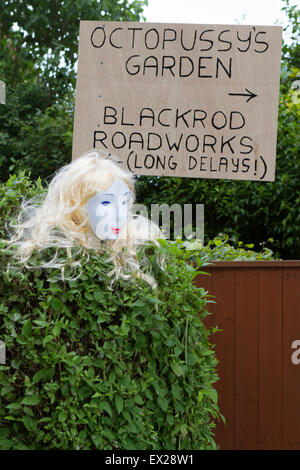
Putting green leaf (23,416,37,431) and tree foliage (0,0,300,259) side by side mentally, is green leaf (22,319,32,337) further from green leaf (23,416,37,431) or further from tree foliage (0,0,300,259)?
tree foliage (0,0,300,259)

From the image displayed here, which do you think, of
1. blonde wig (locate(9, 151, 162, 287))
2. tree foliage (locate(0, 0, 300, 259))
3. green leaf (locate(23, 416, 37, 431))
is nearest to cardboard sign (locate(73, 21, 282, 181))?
blonde wig (locate(9, 151, 162, 287))

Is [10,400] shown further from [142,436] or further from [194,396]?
[194,396]

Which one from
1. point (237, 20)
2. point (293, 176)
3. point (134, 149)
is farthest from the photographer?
point (237, 20)

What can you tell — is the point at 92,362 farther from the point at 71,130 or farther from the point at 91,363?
the point at 71,130

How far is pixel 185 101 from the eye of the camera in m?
3.44

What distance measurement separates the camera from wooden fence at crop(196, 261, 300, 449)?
11.6 feet

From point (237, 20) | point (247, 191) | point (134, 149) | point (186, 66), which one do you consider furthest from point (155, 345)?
point (237, 20)

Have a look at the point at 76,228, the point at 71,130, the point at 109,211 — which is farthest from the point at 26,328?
the point at 71,130

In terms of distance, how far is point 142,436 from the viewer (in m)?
2.34

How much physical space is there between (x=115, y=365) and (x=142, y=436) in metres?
0.31

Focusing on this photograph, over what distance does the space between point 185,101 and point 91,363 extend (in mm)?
1783

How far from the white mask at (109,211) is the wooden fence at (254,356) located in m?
1.14

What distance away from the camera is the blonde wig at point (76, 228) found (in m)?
2.32

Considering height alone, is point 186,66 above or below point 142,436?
above
